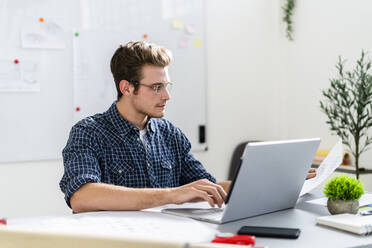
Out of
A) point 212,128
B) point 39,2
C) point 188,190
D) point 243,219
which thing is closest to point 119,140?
point 188,190

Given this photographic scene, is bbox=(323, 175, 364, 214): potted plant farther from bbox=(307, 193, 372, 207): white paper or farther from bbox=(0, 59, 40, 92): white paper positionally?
bbox=(0, 59, 40, 92): white paper

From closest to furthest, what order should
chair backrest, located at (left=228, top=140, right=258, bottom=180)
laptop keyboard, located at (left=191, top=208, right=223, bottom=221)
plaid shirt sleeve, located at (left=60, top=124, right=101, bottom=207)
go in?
laptop keyboard, located at (left=191, top=208, right=223, bottom=221), plaid shirt sleeve, located at (left=60, top=124, right=101, bottom=207), chair backrest, located at (left=228, top=140, right=258, bottom=180)

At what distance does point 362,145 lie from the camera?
11.0 feet

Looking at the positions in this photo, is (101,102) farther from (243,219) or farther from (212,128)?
(243,219)

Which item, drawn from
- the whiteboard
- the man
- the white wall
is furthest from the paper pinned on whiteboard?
the man

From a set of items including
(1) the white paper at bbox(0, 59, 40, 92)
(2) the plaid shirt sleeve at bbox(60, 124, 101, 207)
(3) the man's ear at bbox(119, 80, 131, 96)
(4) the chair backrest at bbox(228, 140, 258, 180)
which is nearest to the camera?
(2) the plaid shirt sleeve at bbox(60, 124, 101, 207)

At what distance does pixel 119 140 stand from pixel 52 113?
1.49 metres

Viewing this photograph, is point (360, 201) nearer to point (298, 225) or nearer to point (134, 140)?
point (298, 225)

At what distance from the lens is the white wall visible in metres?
3.54

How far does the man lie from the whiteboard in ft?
4.19

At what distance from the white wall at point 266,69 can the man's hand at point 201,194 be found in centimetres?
205

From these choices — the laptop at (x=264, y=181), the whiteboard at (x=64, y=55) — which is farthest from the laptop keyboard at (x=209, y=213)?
the whiteboard at (x=64, y=55)

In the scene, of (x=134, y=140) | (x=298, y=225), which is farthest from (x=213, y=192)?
(x=134, y=140)

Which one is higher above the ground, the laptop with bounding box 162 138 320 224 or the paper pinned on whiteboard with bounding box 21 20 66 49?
the paper pinned on whiteboard with bounding box 21 20 66 49
